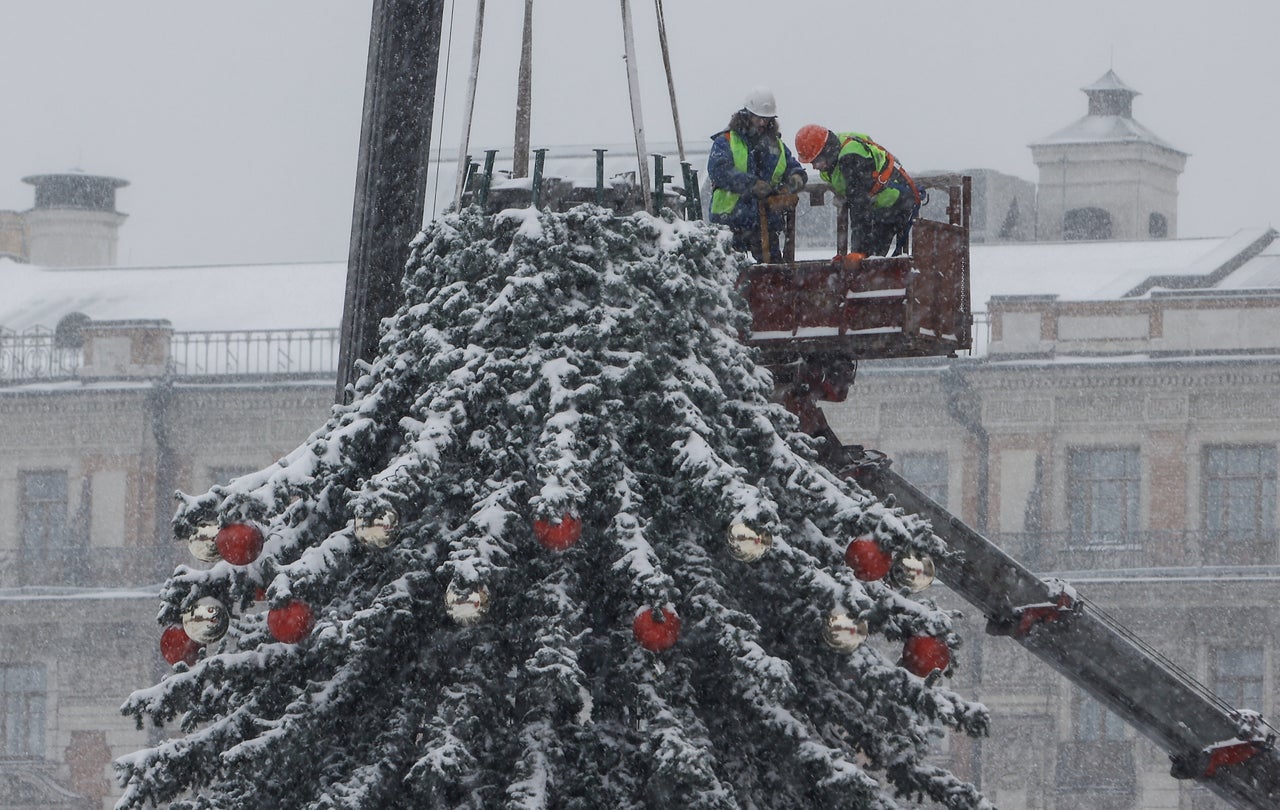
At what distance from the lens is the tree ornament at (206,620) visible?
5551mm

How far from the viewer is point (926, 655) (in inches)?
226

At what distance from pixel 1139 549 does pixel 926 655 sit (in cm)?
2706

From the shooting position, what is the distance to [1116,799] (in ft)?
100

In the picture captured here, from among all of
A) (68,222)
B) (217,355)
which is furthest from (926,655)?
(68,222)

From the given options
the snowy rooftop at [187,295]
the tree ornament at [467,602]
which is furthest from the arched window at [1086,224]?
the tree ornament at [467,602]

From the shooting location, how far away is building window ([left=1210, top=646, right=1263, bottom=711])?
31078 millimetres

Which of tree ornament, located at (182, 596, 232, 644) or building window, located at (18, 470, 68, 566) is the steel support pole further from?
building window, located at (18, 470, 68, 566)

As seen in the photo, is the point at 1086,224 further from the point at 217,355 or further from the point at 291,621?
the point at 291,621

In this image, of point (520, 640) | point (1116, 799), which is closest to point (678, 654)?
point (520, 640)

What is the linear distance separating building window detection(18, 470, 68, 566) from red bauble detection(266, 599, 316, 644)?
2981cm

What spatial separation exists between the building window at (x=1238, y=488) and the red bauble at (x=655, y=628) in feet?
90.6

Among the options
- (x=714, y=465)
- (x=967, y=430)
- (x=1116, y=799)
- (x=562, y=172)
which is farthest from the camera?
(x=967, y=430)

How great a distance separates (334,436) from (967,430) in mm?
27547

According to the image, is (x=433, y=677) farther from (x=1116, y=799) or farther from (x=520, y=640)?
(x=1116, y=799)
